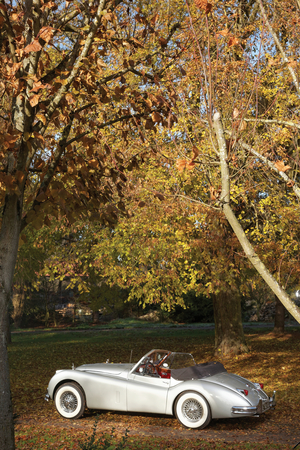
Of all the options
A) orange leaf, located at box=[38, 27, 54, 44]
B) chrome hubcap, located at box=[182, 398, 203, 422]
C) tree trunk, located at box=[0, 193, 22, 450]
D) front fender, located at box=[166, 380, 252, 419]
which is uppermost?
orange leaf, located at box=[38, 27, 54, 44]

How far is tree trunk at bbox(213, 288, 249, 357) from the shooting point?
1600 cm

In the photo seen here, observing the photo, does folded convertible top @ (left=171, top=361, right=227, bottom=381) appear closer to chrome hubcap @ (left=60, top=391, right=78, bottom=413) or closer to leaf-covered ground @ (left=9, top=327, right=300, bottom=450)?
leaf-covered ground @ (left=9, top=327, right=300, bottom=450)

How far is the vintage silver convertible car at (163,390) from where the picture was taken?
7.63 metres

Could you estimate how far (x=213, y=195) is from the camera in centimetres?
414

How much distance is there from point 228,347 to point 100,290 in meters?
19.0

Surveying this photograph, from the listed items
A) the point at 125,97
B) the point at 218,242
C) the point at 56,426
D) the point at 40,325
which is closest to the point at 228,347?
the point at 218,242

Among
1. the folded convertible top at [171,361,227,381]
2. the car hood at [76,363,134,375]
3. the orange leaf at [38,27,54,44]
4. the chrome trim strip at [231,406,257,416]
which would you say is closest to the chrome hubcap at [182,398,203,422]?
the folded convertible top at [171,361,227,381]

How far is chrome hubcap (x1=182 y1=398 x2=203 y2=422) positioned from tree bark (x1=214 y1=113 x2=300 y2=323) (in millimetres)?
4386

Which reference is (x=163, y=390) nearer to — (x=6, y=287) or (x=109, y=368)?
(x=109, y=368)

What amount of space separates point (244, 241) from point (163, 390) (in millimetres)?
4914

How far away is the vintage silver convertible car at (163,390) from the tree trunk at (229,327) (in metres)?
7.62

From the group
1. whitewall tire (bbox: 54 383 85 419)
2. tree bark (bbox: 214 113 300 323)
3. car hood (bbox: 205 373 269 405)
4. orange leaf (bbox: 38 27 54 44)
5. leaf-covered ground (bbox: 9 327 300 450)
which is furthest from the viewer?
whitewall tire (bbox: 54 383 85 419)

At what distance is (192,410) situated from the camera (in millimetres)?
7793

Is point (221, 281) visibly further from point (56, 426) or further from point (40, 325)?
point (40, 325)
